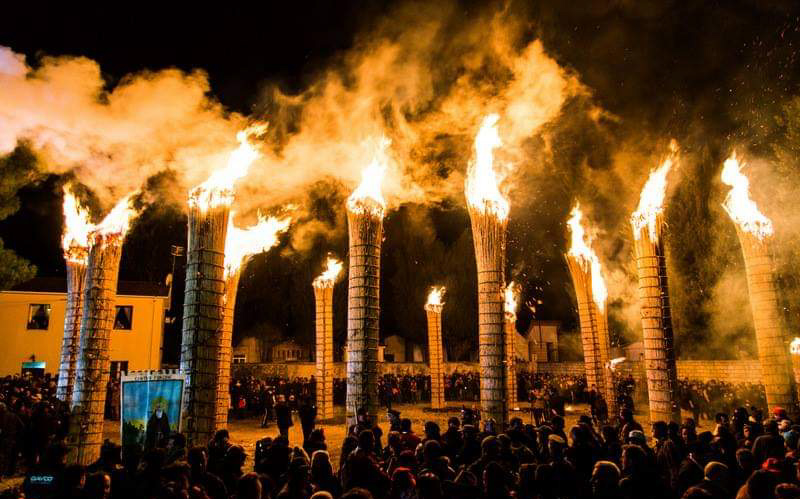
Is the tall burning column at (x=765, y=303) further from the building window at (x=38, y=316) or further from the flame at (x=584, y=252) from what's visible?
the building window at (x=38, y=316)

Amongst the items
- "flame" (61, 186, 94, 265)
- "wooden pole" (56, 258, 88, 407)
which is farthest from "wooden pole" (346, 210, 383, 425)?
"wooden pole" (56, 258, 88, 407)

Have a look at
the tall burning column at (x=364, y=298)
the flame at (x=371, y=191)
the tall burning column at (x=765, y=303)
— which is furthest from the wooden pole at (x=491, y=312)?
the tall burning column at (x=765, y=303)

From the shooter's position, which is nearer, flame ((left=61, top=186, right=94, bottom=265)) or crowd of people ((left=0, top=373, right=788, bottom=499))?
crowd of people ((left=0, top=373, right=788, bottom=499))

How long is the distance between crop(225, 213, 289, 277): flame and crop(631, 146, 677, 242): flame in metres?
11.5

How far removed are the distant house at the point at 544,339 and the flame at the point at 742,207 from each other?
4349cm

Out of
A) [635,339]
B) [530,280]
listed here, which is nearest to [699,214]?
[635,339]

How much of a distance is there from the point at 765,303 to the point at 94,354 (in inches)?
691

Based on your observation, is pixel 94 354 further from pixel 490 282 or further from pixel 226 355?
pixel 490 282

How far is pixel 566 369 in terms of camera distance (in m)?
38.3

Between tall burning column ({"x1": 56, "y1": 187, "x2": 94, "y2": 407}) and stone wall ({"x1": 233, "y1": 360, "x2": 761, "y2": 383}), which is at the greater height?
tall burning column ({"x1": 56, "y1": 187, "x2": 94, "y2": 407})

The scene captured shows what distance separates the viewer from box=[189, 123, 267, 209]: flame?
1114cm

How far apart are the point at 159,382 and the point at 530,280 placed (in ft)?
153

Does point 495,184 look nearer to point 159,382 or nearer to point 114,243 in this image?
point 159,382

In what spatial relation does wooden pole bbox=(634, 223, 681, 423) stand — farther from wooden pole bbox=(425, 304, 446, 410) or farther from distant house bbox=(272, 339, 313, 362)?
distant house bbox=(272, 339, 313, 362)
